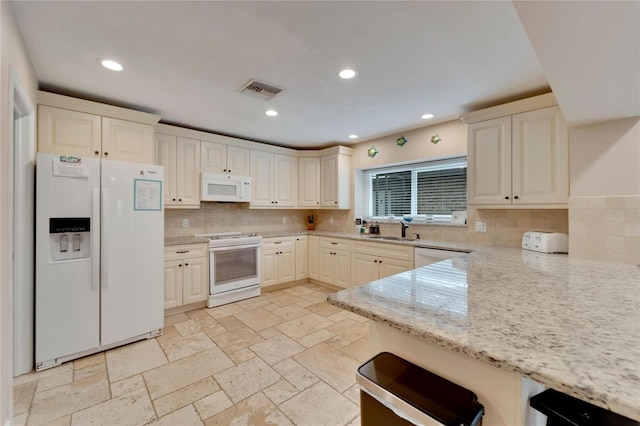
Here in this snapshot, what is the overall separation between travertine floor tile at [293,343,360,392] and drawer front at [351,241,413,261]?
138 centimetres

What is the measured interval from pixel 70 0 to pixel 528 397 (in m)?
2.64

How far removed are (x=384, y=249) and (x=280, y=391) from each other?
2069mm

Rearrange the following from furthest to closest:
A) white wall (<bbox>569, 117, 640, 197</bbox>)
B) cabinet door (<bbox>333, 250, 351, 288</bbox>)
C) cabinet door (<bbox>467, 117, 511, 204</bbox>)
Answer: cabinet door (<bbox>333, 250, 351, 288</bbox>) < cabinet door (<bbox>467, 117, 511, 204</bbox>) < white wall (<bbox>569, 117, 640, 197</bbox>)

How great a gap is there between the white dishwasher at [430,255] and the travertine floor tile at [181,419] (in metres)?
2.45

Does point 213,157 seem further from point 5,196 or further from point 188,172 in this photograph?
point 5,196

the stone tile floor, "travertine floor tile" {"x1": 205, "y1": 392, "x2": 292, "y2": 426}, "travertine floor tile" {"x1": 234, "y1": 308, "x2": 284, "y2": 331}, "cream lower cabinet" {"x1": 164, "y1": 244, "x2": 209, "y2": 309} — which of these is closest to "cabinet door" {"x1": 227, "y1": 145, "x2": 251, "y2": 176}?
"cream lower cabinet" {"x1": 164, "y1": 244, "x2": 209, "y2": 309}

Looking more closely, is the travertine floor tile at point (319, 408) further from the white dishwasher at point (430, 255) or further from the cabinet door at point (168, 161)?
the cabinet door at point (168, 161)

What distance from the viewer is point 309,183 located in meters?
4.78

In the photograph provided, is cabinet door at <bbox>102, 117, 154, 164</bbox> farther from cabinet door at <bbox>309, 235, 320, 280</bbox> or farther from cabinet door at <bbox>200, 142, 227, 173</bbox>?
cabinet door at <bbox>309, 235, 320, 280</bbox>

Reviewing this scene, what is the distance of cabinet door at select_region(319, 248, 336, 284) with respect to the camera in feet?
13.8

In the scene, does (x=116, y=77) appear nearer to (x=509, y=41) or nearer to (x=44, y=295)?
(x=44, y=295)

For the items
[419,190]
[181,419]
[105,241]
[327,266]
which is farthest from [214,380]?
[419,190]

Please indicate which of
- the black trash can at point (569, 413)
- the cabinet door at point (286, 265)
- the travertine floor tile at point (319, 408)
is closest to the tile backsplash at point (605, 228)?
the black trash can at point (569, 413)

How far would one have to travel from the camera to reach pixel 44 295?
2178 millimetres
